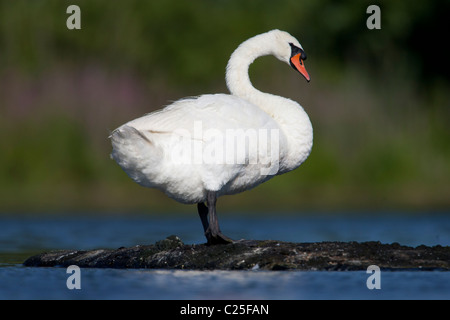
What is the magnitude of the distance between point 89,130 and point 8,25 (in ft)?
9.96

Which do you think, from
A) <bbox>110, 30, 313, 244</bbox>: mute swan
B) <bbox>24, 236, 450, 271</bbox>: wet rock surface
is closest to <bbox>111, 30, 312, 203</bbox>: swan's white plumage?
<bbox>110, 30, 313, 244</bbox>: mute swan

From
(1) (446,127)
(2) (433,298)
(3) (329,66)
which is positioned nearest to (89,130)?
(3) (329,66)

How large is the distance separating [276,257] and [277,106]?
5.18 feet

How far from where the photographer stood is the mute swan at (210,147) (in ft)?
26.7

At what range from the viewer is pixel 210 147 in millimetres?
8203

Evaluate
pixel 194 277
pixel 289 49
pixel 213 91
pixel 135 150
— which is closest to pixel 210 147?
pixel 135 150

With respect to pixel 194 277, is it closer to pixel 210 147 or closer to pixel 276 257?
pixel 276 257

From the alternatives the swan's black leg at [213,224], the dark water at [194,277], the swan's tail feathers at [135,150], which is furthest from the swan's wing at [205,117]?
the dark water at [194,277]

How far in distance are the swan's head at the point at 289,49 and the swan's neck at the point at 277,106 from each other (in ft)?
0.27

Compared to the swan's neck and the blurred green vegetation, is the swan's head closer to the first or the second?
the swan's neck

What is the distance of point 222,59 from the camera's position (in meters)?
18.4

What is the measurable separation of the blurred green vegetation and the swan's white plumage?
19.8 ft
